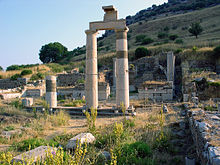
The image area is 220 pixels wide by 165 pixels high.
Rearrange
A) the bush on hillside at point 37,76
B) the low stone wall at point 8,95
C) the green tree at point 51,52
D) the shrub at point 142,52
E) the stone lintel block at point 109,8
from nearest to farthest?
the stone lintel block at point 109,8 < the low stone wall at point 8,95 < the bush on hillside at point 37,76 < the shrub at point 142,52 < the green tree at point 51,52

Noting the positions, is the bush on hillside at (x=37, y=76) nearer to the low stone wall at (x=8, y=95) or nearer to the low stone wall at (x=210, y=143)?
the low stone wall at (x=8, y=95)

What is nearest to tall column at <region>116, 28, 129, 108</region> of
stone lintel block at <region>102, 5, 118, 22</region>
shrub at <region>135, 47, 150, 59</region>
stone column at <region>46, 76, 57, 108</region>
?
stone lintel block at <region>102, 5, 118, 22</region>

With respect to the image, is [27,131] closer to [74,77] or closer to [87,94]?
[87,94]

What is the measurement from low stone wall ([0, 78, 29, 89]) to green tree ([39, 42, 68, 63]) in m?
34.0

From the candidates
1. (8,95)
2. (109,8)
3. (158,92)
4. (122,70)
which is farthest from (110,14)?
(8,95)

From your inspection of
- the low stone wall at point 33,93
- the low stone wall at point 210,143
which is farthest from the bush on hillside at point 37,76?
the low stone wall at point 210,143

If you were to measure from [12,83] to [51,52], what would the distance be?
115 feet

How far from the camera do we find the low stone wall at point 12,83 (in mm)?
28848

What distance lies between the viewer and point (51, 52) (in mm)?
63250

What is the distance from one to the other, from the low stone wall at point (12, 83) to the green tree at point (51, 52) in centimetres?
3404

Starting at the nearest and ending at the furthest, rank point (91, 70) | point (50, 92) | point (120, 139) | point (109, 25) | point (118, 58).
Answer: point (120, 139)
point (109, 25)
point (91, 70)
point (118, 58)
point (50, 92)

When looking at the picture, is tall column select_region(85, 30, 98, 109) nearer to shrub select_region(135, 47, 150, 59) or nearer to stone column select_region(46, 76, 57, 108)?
stone column select_region(46, 76, 57, 108)

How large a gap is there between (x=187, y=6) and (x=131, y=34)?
3146 cm

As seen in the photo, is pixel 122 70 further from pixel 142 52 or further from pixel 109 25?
pixel 142 52
